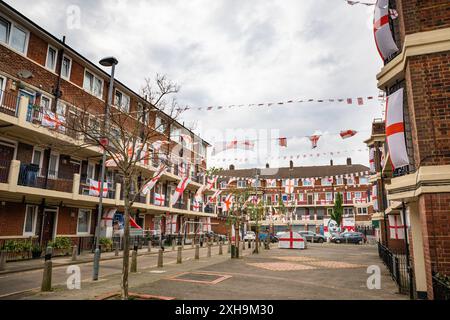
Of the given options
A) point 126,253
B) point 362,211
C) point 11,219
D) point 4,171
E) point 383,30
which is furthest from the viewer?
point 362,211

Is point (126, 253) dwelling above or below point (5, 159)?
below

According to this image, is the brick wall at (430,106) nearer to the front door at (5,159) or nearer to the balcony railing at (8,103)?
the front door at (5,159)

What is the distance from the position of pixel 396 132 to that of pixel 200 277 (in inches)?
316

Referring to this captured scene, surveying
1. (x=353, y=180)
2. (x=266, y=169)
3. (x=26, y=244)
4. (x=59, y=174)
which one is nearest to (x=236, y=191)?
(x=59, y=174)

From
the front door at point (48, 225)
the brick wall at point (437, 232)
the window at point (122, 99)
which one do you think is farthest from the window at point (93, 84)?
the brick wall at point (437, 232)

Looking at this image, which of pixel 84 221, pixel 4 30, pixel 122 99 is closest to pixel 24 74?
pixel 4 30

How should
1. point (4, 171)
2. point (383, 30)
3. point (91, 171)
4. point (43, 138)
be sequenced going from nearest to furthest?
point (383, 30), point (4, 171), point (43, 138), point (91, 171)

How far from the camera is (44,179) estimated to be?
18.2 meters

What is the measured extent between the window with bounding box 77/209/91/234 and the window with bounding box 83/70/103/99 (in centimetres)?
850

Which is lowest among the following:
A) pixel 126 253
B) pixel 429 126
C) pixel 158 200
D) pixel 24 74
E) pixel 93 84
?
pixel 126 253

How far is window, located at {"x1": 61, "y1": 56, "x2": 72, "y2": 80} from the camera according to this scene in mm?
20420

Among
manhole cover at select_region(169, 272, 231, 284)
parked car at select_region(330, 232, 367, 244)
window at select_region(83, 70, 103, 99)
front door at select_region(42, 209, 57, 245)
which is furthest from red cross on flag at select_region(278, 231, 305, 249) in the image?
window at select_region(83, 70, 103, 99)

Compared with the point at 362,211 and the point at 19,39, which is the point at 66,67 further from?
the point at 362,211

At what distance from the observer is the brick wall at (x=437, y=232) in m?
6.74
